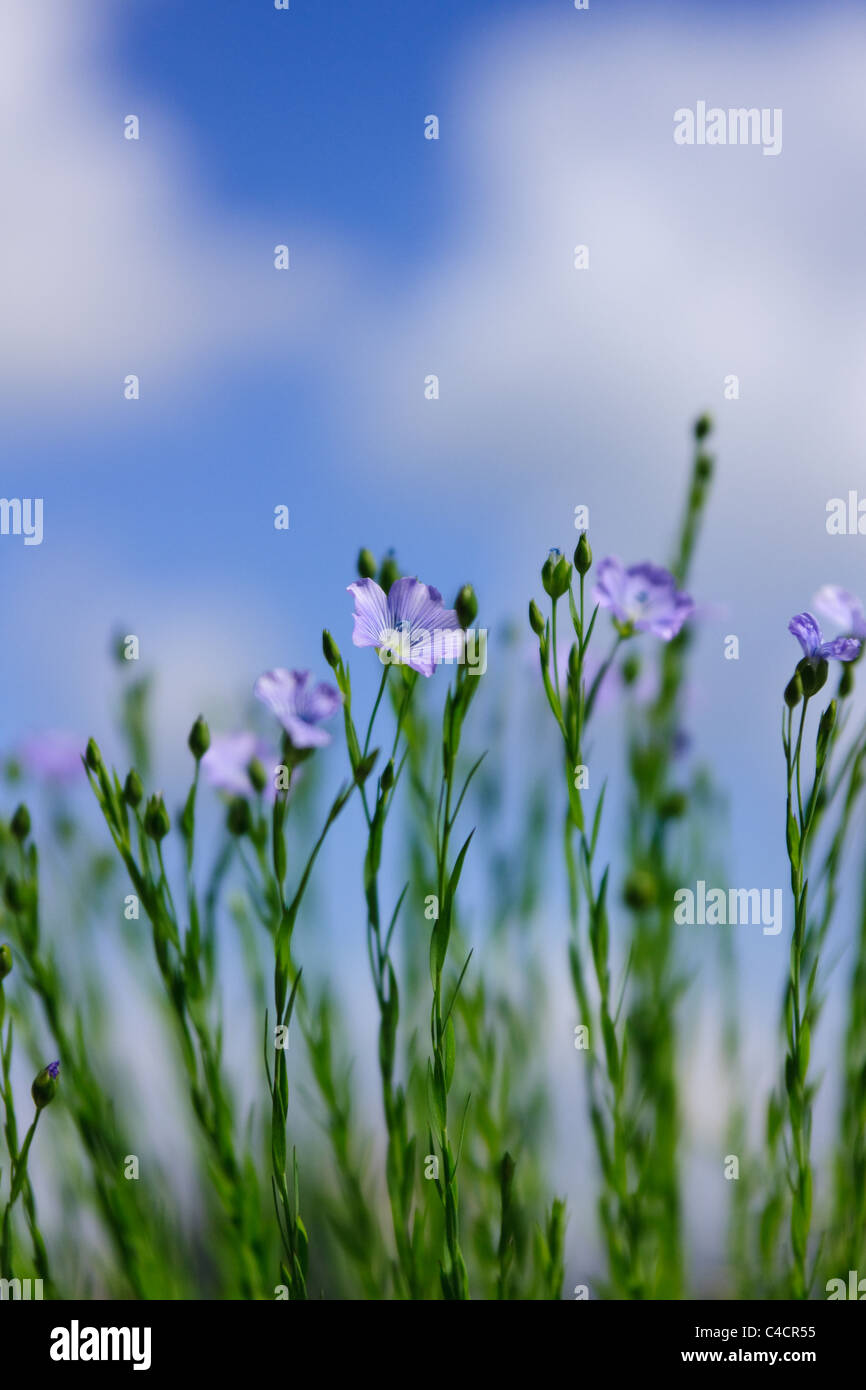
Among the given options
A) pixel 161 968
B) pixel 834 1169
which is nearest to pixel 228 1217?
pixel 161 968

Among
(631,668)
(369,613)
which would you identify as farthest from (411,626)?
(631,668)

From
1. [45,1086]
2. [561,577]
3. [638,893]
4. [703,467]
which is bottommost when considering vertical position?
[45,1086]

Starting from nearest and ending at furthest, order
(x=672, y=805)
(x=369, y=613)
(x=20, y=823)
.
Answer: (x=369, y=613)
(x=20, y=823)
(x=672, y=805)

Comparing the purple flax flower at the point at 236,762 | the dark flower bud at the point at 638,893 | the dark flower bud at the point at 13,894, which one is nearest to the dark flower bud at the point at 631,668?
the dark flower bud at the point at 638,893

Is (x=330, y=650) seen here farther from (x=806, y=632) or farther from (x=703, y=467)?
(x=703, y=467)

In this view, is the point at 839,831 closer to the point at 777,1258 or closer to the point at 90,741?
the point at 777,1258

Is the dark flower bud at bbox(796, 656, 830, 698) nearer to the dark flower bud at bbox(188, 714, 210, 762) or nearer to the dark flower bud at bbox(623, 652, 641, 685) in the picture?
the dark flower bud at bbox(623, 652, 641, 685)

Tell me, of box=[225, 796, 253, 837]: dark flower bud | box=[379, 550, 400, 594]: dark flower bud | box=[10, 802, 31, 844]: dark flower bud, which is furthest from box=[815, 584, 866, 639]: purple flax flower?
box=[10, 802, 31, 844]: dark flower bud

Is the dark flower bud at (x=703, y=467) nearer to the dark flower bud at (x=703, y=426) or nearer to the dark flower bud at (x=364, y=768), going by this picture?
the dark flower bud at (x=703, y=426)
